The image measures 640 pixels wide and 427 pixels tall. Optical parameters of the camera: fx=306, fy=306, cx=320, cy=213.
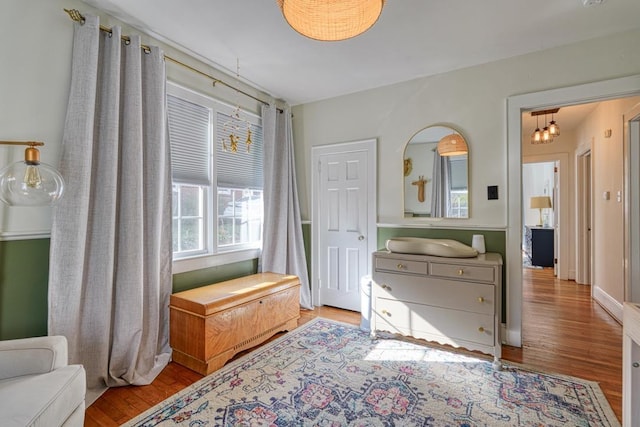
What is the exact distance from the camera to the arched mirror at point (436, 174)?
287 cm

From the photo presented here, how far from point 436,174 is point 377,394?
200 cm

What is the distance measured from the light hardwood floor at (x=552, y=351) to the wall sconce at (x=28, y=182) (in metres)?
1.23

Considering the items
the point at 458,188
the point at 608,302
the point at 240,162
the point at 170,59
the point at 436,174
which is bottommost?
the point at 608,302

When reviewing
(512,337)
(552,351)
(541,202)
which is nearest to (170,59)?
(512,337)

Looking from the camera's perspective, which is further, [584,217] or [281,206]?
[584,217]

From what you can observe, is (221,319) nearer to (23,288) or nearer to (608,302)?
(23,288)

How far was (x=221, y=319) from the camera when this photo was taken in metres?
2.26

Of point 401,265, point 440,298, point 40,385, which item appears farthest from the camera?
point 401,265

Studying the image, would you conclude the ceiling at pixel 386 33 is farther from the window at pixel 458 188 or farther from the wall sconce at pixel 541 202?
the wall sconce at pixel 541 202

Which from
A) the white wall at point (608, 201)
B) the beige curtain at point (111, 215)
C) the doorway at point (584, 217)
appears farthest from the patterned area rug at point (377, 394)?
the doorway at point (584, 217)

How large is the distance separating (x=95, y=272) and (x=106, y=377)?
674 millimetres

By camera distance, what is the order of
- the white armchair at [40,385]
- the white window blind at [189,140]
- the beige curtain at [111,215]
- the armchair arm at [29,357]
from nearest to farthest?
the white armchair at [40,385] < the armchair arm at [29,357] < the beige curtain at [111,215] < the white window blind at [189,140]

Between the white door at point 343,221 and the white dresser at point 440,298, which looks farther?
the white door at point 343,221

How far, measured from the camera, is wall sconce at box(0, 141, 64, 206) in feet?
4.99
